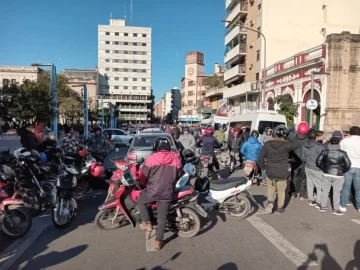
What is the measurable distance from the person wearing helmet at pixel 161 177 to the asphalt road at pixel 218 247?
0.50 metres

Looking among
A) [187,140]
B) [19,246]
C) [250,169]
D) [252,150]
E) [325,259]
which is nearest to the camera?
[325,259]

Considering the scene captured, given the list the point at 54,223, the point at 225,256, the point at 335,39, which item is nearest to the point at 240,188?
the point at 225,256

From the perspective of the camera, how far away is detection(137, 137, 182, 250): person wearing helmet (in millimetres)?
4562

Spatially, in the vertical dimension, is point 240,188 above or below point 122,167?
below

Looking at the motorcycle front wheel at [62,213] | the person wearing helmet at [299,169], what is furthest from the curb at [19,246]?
the person wearing helmet at [299,169]

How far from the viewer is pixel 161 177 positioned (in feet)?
15.0

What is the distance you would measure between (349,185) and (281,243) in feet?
9.68

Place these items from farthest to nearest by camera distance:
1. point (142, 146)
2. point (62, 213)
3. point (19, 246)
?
point (142, 146), point (62, 213), point (19, 246)

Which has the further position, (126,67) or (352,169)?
(126,67)

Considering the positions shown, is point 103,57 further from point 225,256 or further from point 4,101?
point 225,256

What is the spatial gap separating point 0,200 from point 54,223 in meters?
0.98

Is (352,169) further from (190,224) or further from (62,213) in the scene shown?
(62,213)

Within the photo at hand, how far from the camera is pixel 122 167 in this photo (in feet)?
17.5

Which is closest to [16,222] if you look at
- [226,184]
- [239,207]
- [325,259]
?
[226,184]
